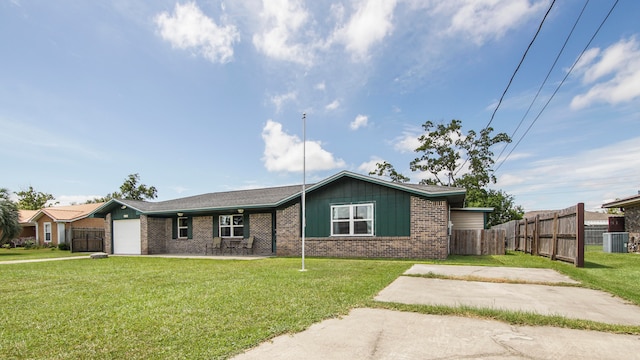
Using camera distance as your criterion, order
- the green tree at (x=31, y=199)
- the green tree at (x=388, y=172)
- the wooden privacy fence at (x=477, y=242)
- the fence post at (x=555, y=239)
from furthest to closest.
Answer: the green tree at (x=31, y=199) < the green tree at (x=388, y=172) < the wooden privacy fence at (x=477, y=242) < the fence post at (x=555, y=239)

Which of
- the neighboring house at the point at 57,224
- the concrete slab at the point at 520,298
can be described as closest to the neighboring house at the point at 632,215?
the concrete slab at the point at 520,298

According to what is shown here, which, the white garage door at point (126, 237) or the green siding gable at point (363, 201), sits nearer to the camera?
the green siding gable at point (363, 201)

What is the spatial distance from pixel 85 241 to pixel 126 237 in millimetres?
4684

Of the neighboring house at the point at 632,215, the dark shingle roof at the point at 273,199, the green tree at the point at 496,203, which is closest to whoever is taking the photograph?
the dark shingle roof at the point at 273,199

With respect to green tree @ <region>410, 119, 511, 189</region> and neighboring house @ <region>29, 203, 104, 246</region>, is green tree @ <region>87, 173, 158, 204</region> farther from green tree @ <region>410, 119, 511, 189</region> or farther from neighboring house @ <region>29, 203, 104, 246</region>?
green tree @ <region>410, 119, 511, 189</region>

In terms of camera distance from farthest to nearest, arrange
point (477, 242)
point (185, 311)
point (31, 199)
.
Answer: point (31, 199)
point (477, 242)
point (185, 311)

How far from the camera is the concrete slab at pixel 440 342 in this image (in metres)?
3.20

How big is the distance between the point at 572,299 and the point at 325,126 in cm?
1375

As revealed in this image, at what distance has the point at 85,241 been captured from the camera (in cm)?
2222

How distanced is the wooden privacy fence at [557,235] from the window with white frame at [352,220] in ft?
21.5

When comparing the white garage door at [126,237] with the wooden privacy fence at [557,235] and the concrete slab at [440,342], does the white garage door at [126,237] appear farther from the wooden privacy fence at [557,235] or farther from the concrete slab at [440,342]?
the wooden privacy fence at [557,235]

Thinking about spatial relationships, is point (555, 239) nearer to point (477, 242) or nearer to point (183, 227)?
point (477, 242)

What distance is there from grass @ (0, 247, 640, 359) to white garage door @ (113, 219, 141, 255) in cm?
1125

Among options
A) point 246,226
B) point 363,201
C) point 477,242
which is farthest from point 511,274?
point 246,226
